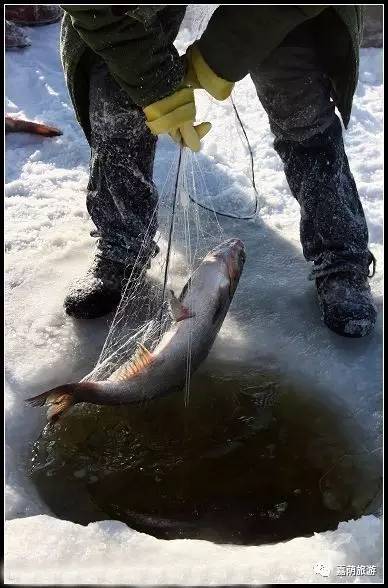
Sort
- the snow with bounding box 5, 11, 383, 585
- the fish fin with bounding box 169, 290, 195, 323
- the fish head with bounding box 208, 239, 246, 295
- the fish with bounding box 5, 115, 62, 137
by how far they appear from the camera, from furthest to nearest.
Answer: the fish with bounding box 5, 115, 62, 137, the fish head with bounding box 208, 239, 246, 295, the fish fin with bounding box 169, 290, 195, 323, the snow with bounding box 5, 11, 383, 585

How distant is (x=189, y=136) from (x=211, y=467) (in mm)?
1332

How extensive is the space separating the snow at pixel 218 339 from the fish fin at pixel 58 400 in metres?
0.34

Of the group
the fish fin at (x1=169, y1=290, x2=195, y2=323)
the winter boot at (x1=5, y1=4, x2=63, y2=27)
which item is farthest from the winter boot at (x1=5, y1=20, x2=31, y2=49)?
the fish fin at (x1=169, y1=290, x2=195, y2=323)

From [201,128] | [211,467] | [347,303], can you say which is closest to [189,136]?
[201,128]

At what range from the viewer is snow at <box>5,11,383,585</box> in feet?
7.88

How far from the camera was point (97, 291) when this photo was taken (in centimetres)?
360

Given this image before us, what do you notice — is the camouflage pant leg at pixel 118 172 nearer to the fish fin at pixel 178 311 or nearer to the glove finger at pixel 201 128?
the glove finger at pixel 201 128

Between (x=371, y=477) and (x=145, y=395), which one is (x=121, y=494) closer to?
(x=145, y=395)

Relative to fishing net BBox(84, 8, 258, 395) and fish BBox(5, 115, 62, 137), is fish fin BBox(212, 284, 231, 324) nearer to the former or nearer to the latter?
fishing net BBox(84, 8, 258, 395)

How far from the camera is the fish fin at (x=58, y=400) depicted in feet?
8.64

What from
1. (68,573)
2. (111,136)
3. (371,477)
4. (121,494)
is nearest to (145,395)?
(121,494)

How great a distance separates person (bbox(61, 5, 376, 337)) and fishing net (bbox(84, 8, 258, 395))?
145mm

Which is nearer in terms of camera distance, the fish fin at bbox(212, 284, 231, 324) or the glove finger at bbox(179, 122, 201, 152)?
the glove finger at bbox(179, 122, 201, 152)

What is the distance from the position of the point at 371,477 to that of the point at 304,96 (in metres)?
1.73
